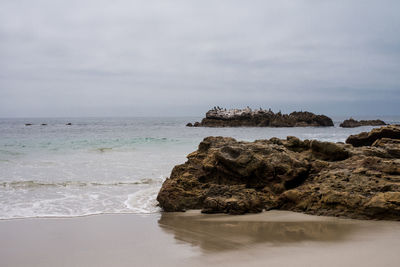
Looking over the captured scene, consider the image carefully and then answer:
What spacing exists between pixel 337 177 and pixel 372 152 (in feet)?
5.17

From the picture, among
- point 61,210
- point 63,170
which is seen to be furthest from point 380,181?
point 63,170

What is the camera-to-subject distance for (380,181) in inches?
212

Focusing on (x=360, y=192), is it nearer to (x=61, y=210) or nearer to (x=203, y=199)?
(x=203, y=199)

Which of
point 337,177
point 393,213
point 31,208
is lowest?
point 31,208

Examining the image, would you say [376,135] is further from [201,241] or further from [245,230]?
[201,241]

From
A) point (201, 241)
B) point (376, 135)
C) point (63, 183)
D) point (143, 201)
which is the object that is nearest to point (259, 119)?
point (376, 135)

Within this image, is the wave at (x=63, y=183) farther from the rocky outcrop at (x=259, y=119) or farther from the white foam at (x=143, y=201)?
the rocky outcrop at (x=259, y=119)

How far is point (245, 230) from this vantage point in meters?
4.73

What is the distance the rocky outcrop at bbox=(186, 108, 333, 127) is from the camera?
55294 mm

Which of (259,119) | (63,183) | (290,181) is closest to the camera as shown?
(290,181)

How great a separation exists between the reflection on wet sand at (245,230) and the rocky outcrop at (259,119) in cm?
5022

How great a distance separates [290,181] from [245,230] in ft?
5.86

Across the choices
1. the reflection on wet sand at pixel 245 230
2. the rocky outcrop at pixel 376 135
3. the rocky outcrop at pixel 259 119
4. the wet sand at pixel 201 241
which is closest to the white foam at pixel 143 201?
the wet sand at pixel 201 241

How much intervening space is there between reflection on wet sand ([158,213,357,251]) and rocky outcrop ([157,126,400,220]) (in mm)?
384
